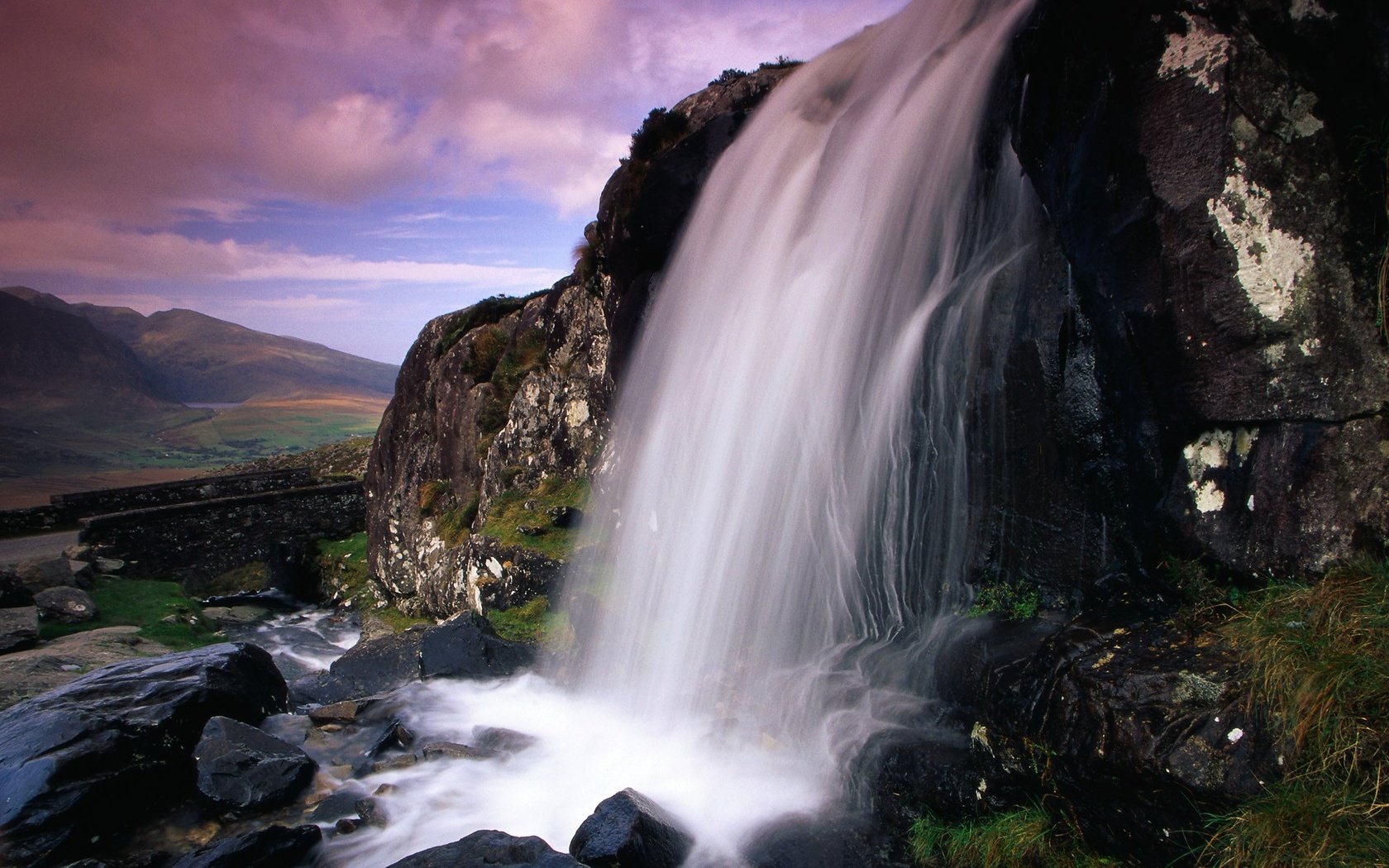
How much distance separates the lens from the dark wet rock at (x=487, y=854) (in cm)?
553

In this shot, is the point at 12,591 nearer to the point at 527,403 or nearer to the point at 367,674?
the point at 367,674

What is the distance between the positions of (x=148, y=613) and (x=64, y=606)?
2.27 meters

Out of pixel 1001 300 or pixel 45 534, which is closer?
pixel 1001 300

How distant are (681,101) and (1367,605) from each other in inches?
562

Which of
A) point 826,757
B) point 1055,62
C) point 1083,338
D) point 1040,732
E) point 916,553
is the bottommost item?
point 826,757

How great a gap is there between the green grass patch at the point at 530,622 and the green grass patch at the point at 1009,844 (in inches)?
310

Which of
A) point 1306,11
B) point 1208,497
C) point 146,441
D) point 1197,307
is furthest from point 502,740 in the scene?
point 146,441

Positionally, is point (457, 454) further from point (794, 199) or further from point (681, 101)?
point (794, 199)

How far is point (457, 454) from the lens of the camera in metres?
19.3

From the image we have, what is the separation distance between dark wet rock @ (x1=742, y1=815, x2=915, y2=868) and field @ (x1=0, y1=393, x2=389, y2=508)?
1370 inches

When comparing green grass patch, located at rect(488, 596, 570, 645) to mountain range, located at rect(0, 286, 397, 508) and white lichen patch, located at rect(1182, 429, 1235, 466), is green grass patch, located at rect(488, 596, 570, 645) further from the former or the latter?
mountain range, located at rect(0, 286, 397, 508)

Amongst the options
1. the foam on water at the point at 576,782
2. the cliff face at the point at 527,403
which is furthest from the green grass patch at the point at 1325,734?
the cliff face at the point at 527,403

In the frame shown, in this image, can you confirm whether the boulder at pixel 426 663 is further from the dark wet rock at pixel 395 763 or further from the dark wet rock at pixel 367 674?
the dark wet rock at pixel 395 763

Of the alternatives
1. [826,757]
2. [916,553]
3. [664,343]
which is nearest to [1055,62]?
[916,553]
